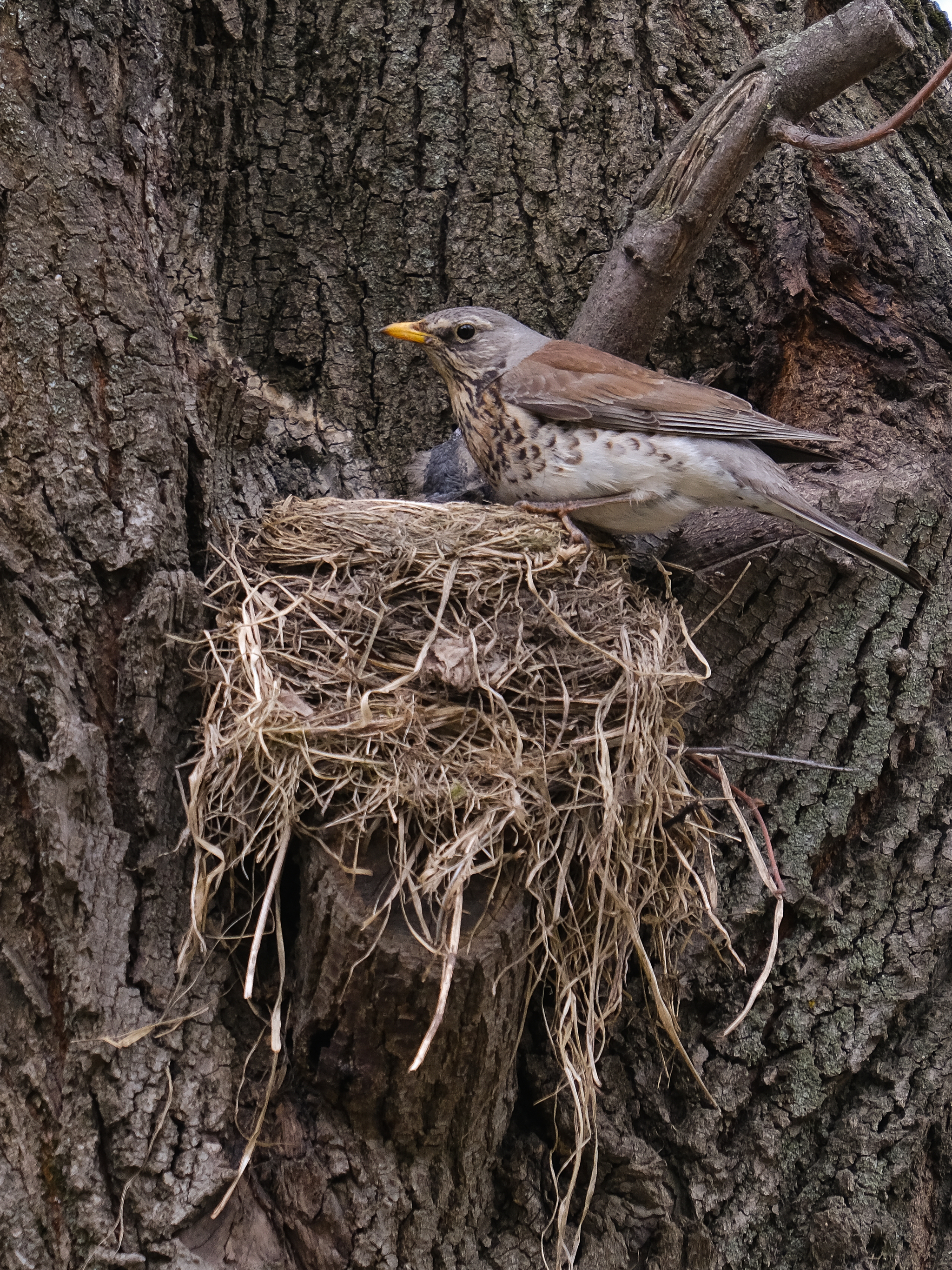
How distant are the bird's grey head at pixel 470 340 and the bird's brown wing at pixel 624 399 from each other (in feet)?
0.35

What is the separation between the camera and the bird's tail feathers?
2.91 m

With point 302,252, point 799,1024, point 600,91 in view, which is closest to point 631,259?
point 600,91

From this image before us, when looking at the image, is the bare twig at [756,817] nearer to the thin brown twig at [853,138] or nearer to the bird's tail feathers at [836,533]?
the bird's tail feathers at [836,533]

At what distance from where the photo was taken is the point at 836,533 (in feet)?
9.58

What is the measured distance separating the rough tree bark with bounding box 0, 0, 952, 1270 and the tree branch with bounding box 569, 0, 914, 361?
363 mm

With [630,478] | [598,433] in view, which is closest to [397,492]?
[598,433]

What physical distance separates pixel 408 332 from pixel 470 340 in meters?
0.20

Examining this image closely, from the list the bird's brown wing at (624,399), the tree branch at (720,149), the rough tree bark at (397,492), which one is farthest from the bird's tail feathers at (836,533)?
the tree branch at (720,149)

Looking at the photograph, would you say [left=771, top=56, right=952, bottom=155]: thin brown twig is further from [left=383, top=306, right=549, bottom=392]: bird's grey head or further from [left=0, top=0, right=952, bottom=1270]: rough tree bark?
[left=383, top=306, right=549, bottom=392]: bird's grey head

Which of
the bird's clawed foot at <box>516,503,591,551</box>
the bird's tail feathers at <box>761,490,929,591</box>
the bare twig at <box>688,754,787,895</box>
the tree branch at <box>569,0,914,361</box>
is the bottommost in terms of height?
the bare twig at <box>688,754,787,895</box>

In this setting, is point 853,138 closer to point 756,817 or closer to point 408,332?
point 408,332

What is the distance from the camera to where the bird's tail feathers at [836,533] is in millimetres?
2914

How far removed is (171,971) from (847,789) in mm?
1841

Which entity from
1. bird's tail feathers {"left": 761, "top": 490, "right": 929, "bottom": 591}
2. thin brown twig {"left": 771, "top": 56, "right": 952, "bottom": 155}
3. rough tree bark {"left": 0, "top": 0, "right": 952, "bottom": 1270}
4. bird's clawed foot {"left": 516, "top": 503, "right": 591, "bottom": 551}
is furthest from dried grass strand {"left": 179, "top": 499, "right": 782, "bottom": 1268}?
thin brown twig {"left": 771, "top": 56, "right": 952, "bottom": 155}
